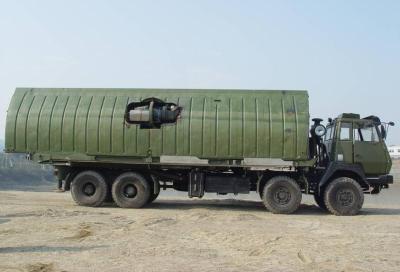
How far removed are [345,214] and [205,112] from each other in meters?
5.19

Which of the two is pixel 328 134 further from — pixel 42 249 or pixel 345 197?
pixel 42 249

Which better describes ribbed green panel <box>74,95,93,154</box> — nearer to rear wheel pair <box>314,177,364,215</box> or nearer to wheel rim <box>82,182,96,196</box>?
wheel rim <box>82,182,96,196</box>

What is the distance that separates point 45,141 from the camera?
15.6 meters

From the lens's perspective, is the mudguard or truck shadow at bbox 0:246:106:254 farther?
the mudguard

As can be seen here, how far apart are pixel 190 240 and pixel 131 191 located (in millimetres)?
5740

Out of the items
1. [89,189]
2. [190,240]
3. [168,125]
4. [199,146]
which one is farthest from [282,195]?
[89,189]

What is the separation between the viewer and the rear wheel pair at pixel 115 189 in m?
15.4

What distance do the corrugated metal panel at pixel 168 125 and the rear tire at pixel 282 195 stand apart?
2.62 ft

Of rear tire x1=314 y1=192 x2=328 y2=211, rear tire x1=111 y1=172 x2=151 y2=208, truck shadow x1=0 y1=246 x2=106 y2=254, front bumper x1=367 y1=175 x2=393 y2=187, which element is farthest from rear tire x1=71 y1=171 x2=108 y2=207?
front bumper x1=367 y1=175 x2=393 y2=187

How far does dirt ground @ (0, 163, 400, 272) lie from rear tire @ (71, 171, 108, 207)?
42 cm

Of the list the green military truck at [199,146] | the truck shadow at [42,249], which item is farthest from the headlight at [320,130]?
the truck shadow at [42,249]

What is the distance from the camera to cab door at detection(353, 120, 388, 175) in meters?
15.2

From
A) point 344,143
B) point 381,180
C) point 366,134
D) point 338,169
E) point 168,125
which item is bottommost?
point 381,180

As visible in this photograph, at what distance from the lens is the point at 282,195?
592 inches
